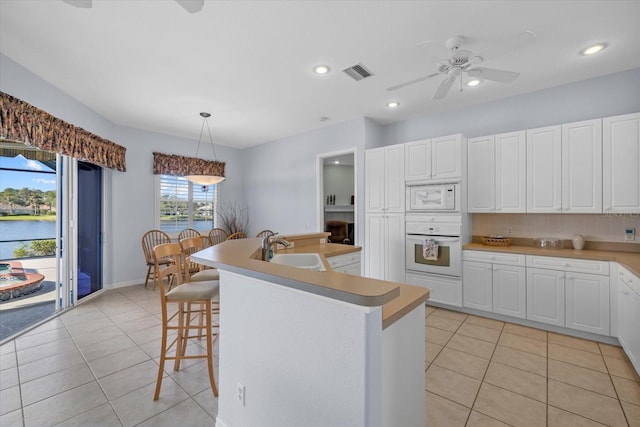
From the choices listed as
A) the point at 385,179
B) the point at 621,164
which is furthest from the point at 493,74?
the point at 385,179

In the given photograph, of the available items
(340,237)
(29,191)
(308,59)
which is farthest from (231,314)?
(340,237)

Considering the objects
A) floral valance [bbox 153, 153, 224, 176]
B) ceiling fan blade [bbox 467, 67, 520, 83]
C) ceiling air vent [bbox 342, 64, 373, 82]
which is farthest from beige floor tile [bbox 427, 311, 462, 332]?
floral valance [bbox 153, 153, 224, 176]

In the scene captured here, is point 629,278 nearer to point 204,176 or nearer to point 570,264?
point 570,264

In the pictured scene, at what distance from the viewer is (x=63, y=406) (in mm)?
1927

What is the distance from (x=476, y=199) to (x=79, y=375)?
459 centimetres

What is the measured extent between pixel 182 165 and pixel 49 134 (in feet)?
8.24

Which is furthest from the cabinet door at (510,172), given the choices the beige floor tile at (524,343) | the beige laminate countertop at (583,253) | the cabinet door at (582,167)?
the beige floor tile at (524,343)

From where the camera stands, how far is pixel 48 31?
7.68 ft

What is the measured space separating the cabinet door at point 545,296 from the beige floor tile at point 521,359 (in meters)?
0.71

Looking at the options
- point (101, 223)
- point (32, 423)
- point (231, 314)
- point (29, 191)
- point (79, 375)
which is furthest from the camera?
point (101, 223)

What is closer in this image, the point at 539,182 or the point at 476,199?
the point at 539,182

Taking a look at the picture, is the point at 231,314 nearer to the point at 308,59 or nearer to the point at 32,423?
the point at 32,423

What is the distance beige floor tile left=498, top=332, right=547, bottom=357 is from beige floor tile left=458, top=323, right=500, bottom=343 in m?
0.07

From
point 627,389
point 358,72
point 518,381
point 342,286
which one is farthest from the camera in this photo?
point 358,72
